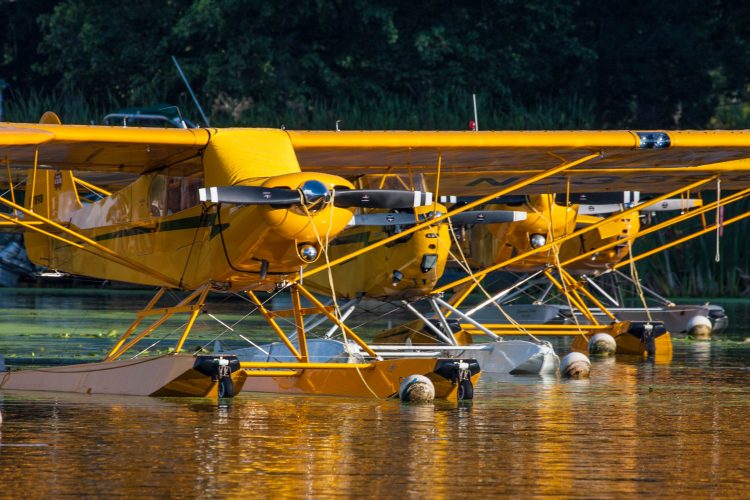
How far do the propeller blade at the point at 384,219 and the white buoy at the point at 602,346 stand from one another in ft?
12.6

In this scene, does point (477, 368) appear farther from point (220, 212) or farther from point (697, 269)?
point (697, 269)

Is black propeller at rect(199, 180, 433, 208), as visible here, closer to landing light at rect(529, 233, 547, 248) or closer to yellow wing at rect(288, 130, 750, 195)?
yellow wing at rect(288, 130, 750, 195)

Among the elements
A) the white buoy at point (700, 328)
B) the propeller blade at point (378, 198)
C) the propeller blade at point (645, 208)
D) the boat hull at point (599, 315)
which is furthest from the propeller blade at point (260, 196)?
the white buoy at point (700, 328)

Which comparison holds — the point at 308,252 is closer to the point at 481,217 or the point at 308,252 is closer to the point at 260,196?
the point at 260,196

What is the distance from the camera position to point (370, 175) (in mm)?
12344

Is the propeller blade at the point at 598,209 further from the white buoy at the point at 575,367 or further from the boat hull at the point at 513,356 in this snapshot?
the white buoy at the point at 575,367

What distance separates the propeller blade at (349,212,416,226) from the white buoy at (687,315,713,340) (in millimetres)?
6601

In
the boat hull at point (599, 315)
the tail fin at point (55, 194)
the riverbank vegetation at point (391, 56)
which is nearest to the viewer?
the tail fin at point (55, 194)

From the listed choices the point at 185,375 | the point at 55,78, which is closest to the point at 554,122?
the point at 55,78

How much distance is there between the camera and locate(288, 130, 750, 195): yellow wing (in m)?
10.9

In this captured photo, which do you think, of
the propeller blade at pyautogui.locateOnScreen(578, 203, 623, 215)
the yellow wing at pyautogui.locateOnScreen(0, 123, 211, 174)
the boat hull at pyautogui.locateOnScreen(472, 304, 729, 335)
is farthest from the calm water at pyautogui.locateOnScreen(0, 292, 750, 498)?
the boat hull at pyautogui.locateOnScreen(472, 304, 729, 335)

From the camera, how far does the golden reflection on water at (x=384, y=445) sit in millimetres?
6246

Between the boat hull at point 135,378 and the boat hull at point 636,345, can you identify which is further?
the boat hull at point 636,345

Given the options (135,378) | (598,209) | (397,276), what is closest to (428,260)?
(397,276)
